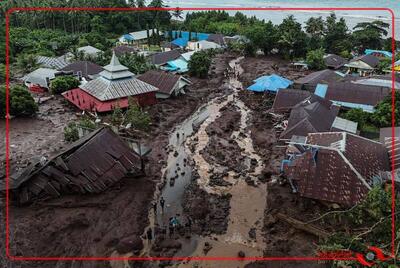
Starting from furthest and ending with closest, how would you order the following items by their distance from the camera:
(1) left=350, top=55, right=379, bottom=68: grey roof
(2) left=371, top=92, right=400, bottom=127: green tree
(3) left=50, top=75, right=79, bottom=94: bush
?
(1) left=350, top=55, right=379, bottom=68: grey roof → (3) left=50, top=75, right=79, bottom=94: bush → (2) left=371, top=92, right=400, bottom=127: green tree

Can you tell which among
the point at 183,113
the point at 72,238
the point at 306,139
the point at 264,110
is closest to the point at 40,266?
the point at 72,238

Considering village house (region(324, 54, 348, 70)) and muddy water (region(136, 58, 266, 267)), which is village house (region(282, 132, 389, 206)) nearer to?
muddy water (region(136, 58, 266, 267))

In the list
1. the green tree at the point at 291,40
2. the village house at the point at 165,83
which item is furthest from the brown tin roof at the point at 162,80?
the green tree at the point at 291,40

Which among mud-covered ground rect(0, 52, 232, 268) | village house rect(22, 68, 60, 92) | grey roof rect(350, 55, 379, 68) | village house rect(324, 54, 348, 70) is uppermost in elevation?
grey roof rect(350, 55, 379, 68)

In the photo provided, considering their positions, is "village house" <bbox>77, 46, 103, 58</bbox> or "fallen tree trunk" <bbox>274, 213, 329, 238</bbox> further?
"village house" <bbox>77, 46, 103, 58</bbox>

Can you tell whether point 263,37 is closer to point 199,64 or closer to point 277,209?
point 199,64

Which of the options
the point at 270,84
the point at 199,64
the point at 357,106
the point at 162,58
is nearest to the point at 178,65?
the point at 162,58

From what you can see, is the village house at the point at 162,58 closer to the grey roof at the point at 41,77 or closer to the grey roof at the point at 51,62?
the grey roof at the point at 51,62

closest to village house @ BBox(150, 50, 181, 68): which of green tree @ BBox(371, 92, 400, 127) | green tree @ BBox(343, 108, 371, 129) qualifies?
green tree @ BBox(343, 108, 371, 129)
